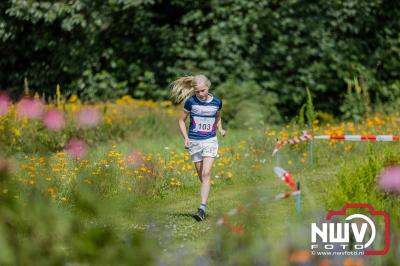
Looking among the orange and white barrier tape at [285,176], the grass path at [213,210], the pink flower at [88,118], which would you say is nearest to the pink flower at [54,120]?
the pink flower at [88,118]

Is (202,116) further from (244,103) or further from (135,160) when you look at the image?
(244,103)

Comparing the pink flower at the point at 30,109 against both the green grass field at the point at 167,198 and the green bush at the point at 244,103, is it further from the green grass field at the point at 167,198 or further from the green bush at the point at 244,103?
the green bush at the point at 244,103

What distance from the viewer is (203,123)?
863cm

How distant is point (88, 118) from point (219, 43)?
4226 mm

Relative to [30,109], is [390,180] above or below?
above

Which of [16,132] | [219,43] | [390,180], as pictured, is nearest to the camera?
[390,180]

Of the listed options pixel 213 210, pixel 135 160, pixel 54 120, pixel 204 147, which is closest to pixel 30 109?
pixel 54 120

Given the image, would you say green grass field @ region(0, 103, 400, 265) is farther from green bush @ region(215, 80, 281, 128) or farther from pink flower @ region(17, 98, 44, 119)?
green bush @ region(215, 80, 281, 128)

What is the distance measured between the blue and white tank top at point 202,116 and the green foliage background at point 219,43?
8.13 meters

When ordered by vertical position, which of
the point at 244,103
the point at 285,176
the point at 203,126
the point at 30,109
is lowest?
the point at 244,103

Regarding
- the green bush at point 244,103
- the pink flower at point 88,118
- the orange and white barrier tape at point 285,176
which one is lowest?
the green bush at point 244,103

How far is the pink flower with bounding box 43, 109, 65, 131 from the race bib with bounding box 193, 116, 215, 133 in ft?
14.4

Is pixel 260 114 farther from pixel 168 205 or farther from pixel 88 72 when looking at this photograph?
pixel 168 205

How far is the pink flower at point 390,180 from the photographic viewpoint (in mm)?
7625
